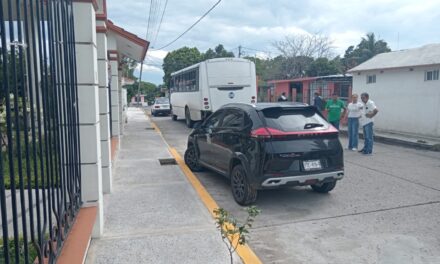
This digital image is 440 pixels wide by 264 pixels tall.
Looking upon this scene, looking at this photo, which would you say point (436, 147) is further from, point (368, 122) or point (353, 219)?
point (353, 219)

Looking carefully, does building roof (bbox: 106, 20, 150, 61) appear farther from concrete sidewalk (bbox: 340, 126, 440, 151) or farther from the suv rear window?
concrete sidewalk (bbox: 340, 126, 440, 151)

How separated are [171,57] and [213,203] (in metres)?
49.9

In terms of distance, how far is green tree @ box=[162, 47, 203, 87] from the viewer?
172 ft

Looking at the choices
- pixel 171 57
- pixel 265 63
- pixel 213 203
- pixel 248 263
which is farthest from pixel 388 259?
pixel 171 57

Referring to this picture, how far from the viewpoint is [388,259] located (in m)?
3.96

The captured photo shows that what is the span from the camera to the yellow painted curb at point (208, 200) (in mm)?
3956

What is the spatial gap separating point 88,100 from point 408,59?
14804mm

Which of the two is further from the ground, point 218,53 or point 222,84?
point 218,53

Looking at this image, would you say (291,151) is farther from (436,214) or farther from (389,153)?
(389,153)

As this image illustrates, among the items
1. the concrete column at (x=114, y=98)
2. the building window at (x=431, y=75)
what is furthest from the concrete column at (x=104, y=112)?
the building window at (x=431, y=75)

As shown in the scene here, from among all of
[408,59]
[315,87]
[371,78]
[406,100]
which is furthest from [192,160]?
[315,87]

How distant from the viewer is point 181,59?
173 feet

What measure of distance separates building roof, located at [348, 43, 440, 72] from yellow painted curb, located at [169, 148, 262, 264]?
10020mm

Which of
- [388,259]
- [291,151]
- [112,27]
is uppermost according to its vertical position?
[112,27]
